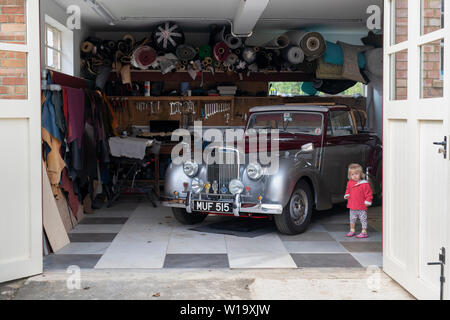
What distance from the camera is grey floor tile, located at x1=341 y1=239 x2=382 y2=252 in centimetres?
517

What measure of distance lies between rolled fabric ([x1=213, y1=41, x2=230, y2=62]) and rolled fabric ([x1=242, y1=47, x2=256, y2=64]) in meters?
0.29

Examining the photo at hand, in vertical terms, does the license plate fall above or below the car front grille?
below

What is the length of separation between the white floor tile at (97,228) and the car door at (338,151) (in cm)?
255

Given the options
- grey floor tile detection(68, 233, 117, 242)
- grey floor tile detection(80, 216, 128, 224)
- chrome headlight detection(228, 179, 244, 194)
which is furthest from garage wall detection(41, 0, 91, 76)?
chrome headlight detection(228, 179, 244, 194)

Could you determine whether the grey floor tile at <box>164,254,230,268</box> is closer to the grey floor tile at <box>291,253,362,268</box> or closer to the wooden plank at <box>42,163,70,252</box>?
the grey floor tile at <box>291,253,362,268</box>

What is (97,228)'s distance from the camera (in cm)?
623

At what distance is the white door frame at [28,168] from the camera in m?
4.06

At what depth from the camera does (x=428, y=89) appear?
11.4ft

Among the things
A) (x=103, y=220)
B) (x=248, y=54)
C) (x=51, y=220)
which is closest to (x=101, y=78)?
(x=248, y=54)

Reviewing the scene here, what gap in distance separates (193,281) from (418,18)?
2479mm

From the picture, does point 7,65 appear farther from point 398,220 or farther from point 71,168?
point 398,220
